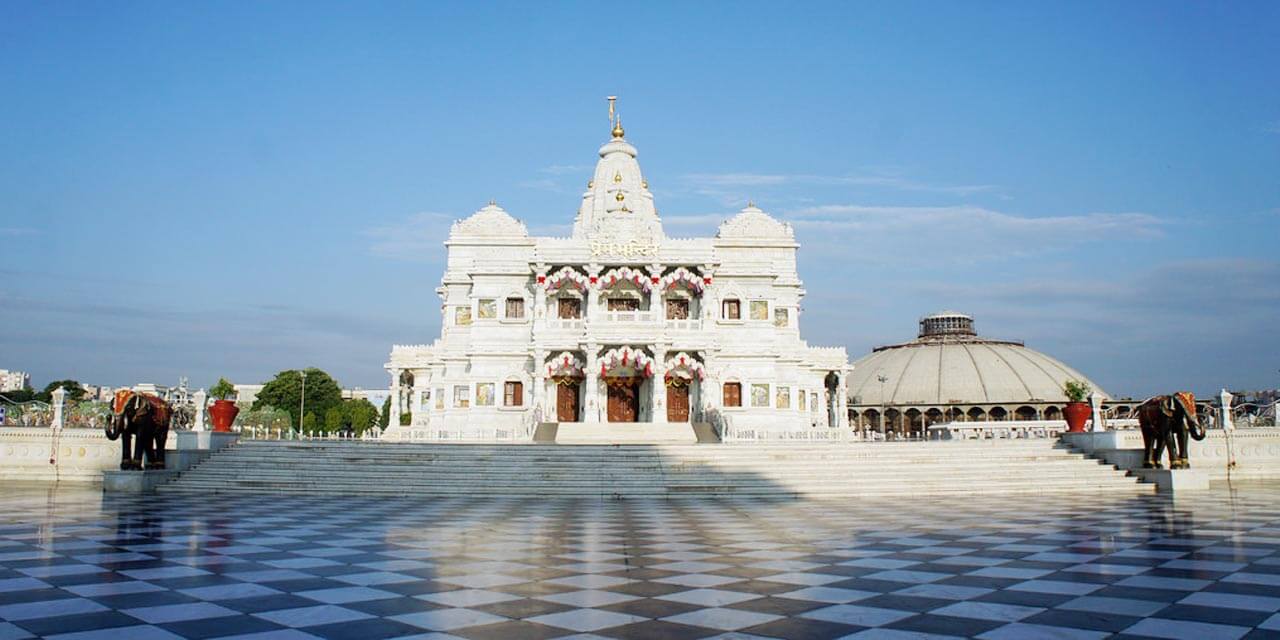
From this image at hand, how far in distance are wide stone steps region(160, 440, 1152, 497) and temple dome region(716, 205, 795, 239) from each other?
24175 millimetres

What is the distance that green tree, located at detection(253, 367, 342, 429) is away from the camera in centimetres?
9819

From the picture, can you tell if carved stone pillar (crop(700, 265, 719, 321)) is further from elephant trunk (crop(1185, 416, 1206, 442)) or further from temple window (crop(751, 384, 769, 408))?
elephant trunk (crop(1185, 416, 1206, 442))

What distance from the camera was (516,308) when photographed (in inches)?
1827

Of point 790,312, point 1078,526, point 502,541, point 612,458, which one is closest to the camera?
point 502,541

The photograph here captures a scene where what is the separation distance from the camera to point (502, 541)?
Answer: 1241cm

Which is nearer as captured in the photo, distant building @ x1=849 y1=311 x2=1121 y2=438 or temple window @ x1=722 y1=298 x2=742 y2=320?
temple window @ x1=722 y1=298 x2=742 y2=320

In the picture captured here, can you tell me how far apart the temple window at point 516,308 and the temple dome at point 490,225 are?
377cm

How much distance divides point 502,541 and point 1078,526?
8.91m

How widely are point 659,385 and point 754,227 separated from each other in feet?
43.2

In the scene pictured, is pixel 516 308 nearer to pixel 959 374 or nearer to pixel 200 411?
pixel 200 411

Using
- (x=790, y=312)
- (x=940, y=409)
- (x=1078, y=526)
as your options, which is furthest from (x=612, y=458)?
(x=940, y=409)

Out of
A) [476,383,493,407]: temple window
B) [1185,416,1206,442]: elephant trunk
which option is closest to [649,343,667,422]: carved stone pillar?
[476,383,493,407]: temple window

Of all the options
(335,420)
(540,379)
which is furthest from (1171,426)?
(335,420)

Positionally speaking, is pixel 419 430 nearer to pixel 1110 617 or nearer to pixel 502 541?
pixel 502 541
